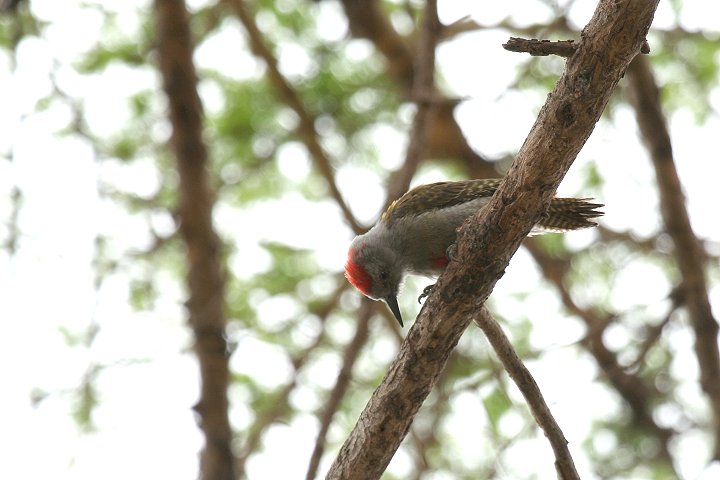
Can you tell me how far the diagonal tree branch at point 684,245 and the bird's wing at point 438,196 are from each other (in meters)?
1.69

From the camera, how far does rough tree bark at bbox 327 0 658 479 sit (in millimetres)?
3094

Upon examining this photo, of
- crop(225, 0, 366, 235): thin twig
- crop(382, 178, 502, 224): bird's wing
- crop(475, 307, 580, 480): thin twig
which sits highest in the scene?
crop(225, 0, 366, 235): thin twig

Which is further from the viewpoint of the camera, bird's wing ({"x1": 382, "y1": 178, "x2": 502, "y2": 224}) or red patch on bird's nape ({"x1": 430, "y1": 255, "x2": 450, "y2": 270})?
red patch on bird's nape ({"x1": 430, "y1": 255, "x2": 450, "y2": 270})

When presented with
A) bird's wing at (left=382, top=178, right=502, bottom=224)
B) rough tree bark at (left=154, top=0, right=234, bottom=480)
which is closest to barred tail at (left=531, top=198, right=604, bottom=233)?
bird's wing at (left=382, top=178, right=502, bottom=224)

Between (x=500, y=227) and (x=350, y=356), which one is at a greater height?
(x=350, y=356)

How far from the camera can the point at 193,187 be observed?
7.10 metres

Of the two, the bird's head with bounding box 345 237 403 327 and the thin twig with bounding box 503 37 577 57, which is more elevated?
the bird's head with bounding box 345 237 403 327

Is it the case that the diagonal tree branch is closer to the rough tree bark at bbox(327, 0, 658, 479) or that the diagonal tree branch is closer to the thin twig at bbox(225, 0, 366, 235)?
the thin twig at bbox(225, 0, 366, 235)

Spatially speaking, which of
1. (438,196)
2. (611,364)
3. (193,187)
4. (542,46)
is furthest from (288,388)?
(542,46)

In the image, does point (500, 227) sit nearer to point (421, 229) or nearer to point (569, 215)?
point (569, 215)

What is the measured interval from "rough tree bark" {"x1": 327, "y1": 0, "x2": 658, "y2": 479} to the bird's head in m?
1.76

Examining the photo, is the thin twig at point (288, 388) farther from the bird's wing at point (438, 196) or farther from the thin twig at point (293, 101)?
the bird's wing at point (438, 196)

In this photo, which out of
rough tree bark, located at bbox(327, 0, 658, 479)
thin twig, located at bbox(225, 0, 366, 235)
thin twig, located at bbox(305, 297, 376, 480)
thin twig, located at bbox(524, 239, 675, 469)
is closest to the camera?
rough tree bark, located at bbox(327, 0, 658, 479)

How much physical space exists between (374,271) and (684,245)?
244 cm
